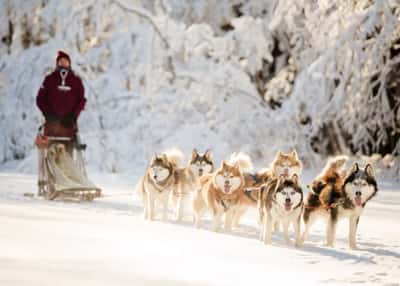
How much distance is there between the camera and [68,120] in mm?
9578

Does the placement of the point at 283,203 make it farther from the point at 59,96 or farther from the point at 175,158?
the point at 59,96

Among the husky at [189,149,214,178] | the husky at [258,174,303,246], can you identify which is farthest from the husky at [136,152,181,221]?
the husky at [258,174,303,246]

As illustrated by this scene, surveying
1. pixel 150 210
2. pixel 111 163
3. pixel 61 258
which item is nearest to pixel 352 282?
pixel 61 258

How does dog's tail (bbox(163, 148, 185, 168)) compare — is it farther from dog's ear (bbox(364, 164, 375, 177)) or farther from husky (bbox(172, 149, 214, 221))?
dog's ear (bbox(364, 164, 375, 177))

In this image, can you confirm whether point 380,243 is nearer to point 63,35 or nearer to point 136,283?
point 136,283

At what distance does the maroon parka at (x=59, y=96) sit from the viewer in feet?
31.0

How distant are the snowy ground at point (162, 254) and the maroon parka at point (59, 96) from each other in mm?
1726

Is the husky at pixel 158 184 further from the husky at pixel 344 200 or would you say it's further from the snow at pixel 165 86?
the snow at pixel 165 86

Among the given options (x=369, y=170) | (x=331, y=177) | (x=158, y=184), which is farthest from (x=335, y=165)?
(x=158, y=184)

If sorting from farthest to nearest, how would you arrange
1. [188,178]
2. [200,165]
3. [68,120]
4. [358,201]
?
1. [68,120]
2. [200,165]
3. [188,178]
4. [358,201]

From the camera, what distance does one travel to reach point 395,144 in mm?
15062

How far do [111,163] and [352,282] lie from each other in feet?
39.5

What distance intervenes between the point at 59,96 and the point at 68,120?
360 millimetres

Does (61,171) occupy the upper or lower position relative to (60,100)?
lower
